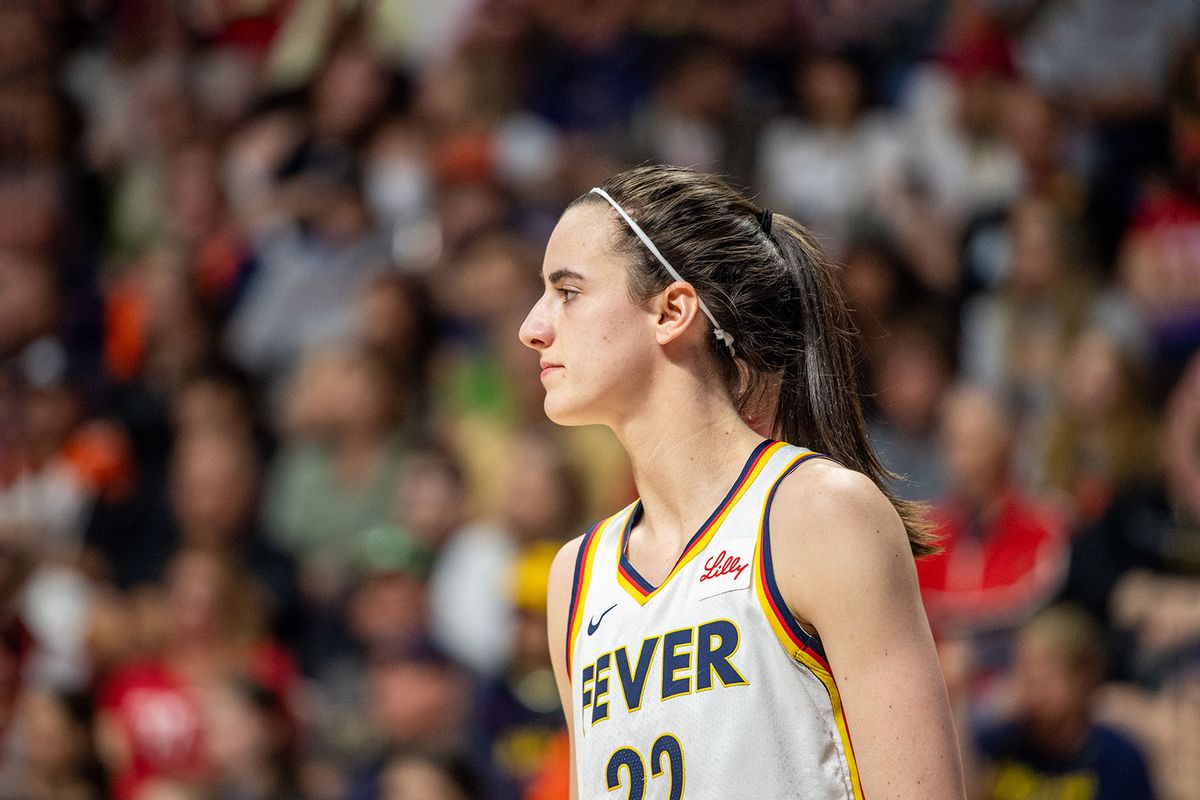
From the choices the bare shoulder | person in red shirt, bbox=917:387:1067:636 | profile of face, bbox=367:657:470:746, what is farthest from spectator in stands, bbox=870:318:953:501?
the bare shoulder

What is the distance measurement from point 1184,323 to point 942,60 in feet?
5.28

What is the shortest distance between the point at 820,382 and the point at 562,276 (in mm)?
448

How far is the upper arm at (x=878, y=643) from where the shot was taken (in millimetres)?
2020

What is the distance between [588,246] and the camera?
7.98ft

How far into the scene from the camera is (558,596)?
8.52ft

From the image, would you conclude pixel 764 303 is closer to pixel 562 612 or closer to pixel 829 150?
pixel 562 612

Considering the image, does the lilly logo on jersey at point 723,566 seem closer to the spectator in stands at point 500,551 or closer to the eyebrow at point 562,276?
the eyebrow at point 562,276

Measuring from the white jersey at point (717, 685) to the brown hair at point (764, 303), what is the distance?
0.12 metres

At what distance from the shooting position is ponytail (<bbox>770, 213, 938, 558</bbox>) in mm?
2395

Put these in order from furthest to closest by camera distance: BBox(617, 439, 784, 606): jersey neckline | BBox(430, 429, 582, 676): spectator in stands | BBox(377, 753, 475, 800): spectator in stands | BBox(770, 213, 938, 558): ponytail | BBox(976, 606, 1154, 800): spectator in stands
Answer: BBox(430, 429, 582, 676): spectator in stands
BBox(377, 753, 475, 800): spectator in stands
BBox(976, 606, 1154, 800): spectator in stands
BBox(770, 213, 938, 558): ponytail
BBox(617, 439, 784, 606): jersey neckline

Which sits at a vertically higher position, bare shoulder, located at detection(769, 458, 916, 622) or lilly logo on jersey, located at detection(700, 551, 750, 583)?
bare shoulder, located at detection(769, 458, 916, 622)

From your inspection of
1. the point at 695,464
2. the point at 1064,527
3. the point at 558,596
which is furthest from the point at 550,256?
the point at 1064,527

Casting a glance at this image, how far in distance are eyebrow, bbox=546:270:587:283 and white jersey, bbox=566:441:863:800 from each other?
40 cm

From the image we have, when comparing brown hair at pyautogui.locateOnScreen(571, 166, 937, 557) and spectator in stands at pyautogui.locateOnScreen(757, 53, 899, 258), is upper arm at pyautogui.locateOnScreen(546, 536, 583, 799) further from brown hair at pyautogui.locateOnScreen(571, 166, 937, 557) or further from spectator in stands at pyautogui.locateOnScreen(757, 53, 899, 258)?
spectator in stands at pyautogui.locateOnScreen(757, 53, 899, 258)
